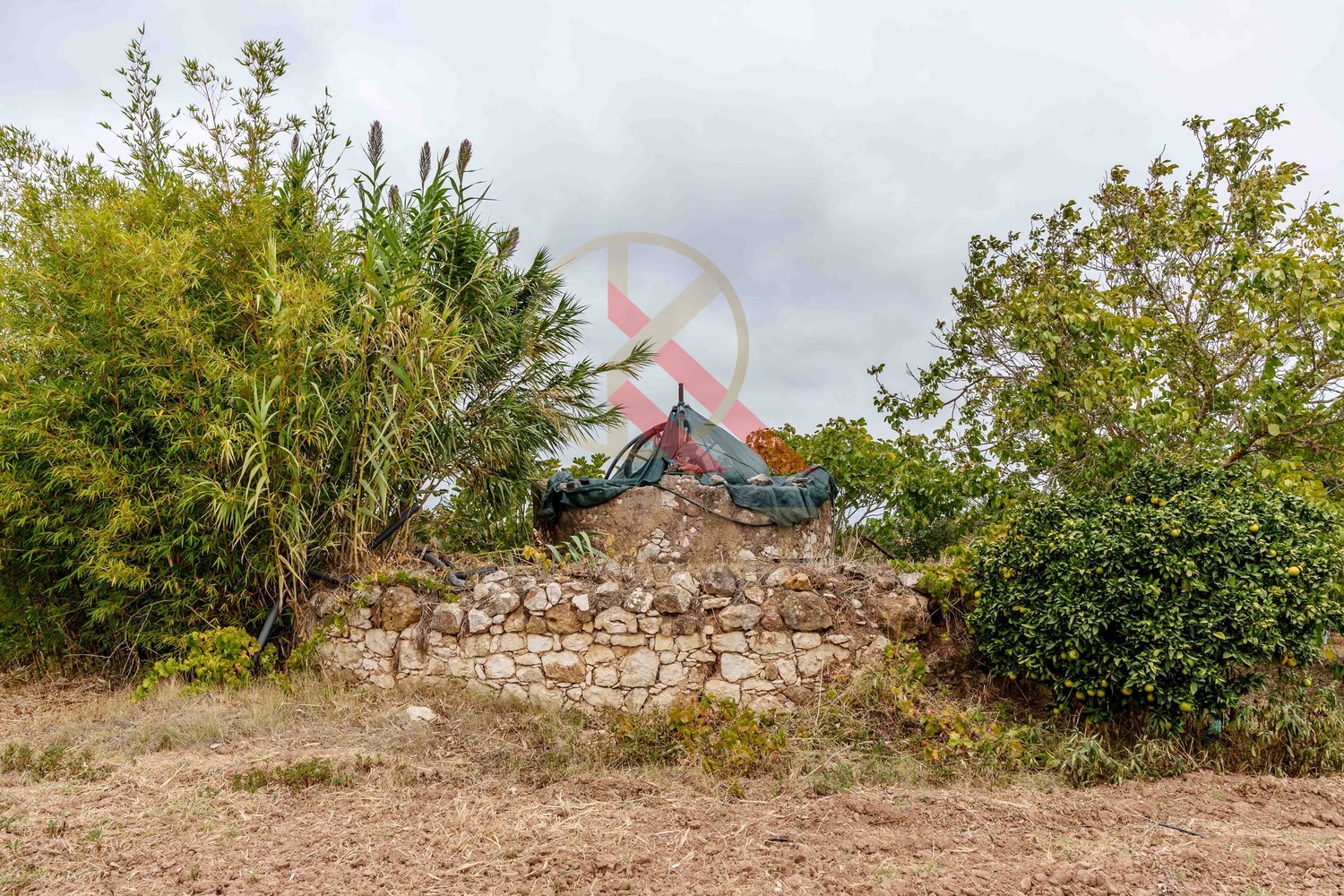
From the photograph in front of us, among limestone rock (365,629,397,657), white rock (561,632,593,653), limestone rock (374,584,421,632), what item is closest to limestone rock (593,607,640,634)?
white rock (561,632,593,653)

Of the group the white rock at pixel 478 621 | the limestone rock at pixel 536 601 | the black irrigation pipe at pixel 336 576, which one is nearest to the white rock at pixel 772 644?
the limestone rock at pixel 536 601

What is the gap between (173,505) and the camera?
6.55 meters

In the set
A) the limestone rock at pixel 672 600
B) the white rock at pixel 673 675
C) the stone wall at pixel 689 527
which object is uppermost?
the stone wall at pixel 689 527

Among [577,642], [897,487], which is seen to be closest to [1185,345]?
[897,487]

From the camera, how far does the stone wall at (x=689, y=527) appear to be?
26.8 feet

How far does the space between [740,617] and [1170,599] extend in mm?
2730

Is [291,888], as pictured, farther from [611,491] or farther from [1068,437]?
[1068,437]

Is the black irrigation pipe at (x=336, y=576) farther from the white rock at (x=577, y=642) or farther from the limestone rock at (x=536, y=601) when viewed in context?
the white rock at (x=577, y=642)

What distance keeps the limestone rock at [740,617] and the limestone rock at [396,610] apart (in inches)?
91.5

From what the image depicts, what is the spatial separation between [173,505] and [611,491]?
3.58m

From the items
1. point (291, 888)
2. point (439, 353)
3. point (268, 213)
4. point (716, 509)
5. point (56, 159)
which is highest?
point (56, 159)

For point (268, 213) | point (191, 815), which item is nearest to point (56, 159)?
point (268, 213)

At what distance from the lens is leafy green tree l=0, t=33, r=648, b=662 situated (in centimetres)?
638

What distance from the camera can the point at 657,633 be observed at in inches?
250
